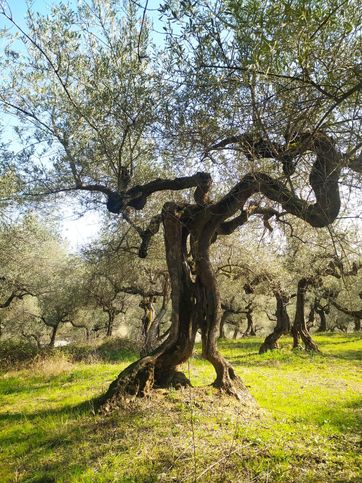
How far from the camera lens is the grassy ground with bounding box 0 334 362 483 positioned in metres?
4.99

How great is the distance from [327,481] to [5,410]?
24.3ft

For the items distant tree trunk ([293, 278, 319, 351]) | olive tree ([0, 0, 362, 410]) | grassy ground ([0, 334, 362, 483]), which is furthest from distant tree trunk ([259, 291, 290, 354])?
olive tree ([0, 0, 362, 410])

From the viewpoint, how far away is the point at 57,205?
10.1 meters

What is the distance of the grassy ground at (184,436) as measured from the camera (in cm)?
499

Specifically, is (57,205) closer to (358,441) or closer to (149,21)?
(149,21)

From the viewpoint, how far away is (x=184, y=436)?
6.06 m

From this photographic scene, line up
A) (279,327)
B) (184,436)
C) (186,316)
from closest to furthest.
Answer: (184,436) → (186,316) → (279,327)

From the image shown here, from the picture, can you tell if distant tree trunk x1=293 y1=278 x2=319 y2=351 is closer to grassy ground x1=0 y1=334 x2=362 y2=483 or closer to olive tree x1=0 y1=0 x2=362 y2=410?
grassy ground x1=0 y1=334 x2=362 y2=483

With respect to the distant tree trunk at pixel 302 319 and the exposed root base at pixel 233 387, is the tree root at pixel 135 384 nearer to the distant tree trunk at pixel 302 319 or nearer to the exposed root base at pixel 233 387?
the exposed root base at pixel 233 387

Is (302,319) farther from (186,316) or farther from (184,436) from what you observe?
(184,436)

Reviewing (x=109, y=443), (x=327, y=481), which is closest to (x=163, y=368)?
(x=109, y=443)

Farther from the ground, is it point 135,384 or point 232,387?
point 135,384

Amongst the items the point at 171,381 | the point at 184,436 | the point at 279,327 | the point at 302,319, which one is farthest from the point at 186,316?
the point at 302,319

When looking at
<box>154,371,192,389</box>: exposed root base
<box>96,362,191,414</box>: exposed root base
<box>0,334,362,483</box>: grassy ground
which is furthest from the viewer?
<box>154,371,192,389</box>: exposed root base
